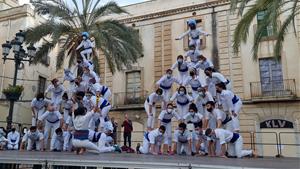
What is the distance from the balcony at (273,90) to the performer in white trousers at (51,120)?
1346cm

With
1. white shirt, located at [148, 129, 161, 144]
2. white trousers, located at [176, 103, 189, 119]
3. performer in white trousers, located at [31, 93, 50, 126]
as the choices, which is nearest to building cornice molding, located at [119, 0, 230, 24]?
white trousers, located at [176, 103, 189, 119]

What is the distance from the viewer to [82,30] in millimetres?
17906

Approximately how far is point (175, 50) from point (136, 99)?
4577 millimetres

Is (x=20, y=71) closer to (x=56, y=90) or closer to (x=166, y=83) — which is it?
(x=56, y=90)

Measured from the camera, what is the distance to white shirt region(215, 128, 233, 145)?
7.79 m

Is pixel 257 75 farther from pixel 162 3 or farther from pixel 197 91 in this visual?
pixel 197 91

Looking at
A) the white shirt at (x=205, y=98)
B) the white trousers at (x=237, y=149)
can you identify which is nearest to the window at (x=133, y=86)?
the white shirt at (x=205, y=98)

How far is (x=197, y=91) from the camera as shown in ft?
32.8

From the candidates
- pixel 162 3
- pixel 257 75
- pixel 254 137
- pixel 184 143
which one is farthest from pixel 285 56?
pixel 184 143

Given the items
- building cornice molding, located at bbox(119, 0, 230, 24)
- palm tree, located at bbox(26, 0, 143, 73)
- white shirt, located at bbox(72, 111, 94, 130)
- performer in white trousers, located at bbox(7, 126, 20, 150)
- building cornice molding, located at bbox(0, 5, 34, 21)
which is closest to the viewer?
white shirt, located at bbox(72, 111, 94, 130)

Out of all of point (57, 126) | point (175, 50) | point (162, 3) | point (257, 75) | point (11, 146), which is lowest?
point (11, 146)

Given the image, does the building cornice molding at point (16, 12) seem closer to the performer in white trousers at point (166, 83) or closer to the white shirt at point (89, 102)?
the white shirt at point (89, 102)

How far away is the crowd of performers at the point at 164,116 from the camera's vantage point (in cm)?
836

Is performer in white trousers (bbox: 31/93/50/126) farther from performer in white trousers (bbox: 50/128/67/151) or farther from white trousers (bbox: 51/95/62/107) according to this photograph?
performer in white trousers (bbox: 50/128/67/151)
